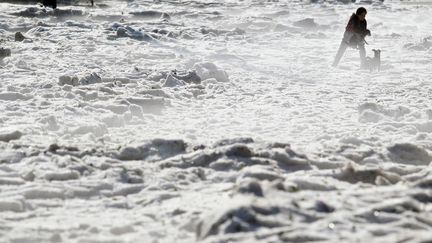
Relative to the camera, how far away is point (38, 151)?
16.0ft

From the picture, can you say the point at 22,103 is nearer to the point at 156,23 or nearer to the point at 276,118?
the point at 276,118

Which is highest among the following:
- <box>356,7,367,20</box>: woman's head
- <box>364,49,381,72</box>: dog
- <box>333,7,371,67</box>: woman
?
<box>356,7,367,20</box>: woman's head

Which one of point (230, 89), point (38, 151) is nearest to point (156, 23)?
point (230, 89)

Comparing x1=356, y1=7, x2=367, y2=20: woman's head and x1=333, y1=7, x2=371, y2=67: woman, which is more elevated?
x1=356, y1=7, x2=367, y2=20: woman's head

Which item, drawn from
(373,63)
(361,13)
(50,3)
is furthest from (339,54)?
(50,3)

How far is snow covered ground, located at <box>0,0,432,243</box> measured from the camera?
3.41 metres

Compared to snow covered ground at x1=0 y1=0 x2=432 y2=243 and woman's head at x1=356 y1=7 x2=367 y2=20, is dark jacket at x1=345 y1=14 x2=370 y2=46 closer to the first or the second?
woman's head at x1=356 y1=7 x2=367 y2=20

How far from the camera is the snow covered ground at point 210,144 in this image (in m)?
3.41

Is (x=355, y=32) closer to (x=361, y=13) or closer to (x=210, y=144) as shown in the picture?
(x=361, y=13)

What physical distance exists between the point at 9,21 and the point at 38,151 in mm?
12183

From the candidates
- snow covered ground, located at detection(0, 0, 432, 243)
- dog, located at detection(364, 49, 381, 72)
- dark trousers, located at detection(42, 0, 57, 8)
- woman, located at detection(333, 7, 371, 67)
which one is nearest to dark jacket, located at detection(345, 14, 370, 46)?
woman, located at detection(333, 7, 371, 67)

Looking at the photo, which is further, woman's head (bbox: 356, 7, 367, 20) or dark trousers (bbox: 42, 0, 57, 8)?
dark trousers (bbox: 42, 0, 57, 8)

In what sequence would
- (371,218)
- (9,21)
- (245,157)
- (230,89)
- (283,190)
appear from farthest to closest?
(9,21)
(230,89)
(245,157)
(283,190)
(371,218)

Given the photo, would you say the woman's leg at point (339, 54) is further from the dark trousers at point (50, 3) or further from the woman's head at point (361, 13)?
the dark trousers at point (50, 3)
